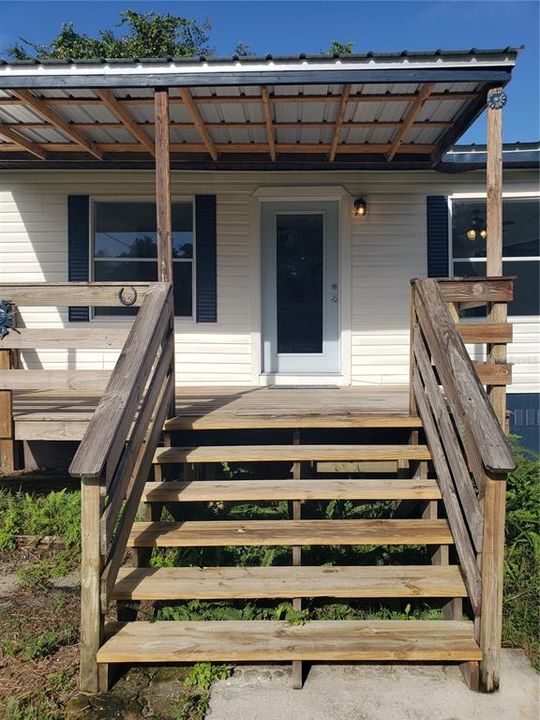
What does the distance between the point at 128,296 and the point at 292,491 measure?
1.80m

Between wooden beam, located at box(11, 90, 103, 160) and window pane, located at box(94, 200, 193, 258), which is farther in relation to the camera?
window pane, located at box(94, 200, 193, 258)

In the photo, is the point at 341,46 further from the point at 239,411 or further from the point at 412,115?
the point at 239,411

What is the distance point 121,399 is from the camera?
8.69 ft

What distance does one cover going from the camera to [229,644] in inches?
94.7

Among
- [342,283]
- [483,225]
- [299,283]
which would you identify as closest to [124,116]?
[299,283]

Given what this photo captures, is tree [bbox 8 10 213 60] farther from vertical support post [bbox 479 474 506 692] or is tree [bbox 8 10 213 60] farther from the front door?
vertical support post [bbox 479 474 506 692]

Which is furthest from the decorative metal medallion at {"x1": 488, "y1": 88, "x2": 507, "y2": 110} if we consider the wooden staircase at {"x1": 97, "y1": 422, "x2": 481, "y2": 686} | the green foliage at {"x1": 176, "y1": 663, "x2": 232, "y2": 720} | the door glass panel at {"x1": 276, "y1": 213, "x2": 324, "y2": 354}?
the green foliage at {"x1": 176, "y1": 663, "x2": 232, "y2": 720}

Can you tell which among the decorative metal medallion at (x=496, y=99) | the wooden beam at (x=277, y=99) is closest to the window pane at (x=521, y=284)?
the wooden beam at (x=277, y=99)

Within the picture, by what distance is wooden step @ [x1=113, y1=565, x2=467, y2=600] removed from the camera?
2586 mm

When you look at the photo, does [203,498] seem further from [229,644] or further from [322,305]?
[322,305]

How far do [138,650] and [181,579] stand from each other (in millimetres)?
419

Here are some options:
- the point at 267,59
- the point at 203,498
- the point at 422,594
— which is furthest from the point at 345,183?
the point at 422,594

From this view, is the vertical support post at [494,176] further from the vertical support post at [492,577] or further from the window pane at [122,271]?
the window pane at [122,271]

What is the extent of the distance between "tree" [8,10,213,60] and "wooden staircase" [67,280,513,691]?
19.4 meters
